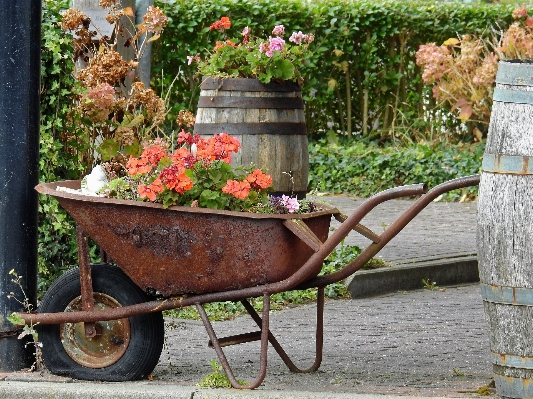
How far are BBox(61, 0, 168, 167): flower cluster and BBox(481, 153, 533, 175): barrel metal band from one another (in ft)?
6.64

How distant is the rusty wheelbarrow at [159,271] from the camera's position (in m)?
3.81

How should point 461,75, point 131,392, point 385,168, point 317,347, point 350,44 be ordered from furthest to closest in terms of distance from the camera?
point 350,44, point 461,75, point 385,168, point 317,347, point 131,392

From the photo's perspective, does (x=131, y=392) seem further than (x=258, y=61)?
No

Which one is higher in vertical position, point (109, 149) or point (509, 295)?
point (109, 149)

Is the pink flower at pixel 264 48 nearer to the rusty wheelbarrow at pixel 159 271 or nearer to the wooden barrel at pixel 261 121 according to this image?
the wooden barrel at pixel 261 121

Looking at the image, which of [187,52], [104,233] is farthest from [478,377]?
[187,52]

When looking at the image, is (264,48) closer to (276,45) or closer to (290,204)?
(276,45)

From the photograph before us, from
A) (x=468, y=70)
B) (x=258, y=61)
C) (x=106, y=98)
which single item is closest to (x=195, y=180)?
(x=106, y=98)

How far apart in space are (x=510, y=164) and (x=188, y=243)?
3.77ft

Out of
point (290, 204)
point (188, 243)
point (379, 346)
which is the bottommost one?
point (379, 346)

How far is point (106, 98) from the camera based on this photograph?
5379 mm

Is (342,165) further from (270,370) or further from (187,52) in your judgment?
(270,370)

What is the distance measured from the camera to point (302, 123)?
20.9 feet

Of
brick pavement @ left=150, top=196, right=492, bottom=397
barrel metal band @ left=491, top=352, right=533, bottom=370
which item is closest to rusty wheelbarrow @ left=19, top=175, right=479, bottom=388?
brick pavement @ left=150, top=196, right=492, bottom=397
